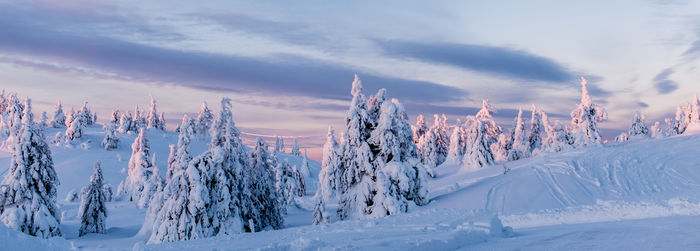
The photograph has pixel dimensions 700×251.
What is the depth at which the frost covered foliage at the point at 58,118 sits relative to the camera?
10271 cm

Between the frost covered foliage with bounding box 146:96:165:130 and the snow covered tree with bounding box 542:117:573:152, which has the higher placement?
the frost covered foliage with bounding box 146:96:165:130

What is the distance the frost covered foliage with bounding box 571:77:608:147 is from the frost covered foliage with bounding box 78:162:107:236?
4838 cm

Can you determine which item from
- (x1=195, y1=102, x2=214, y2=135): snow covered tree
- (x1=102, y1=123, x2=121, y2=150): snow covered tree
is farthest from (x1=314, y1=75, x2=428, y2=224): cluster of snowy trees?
(x1=195, y1=102, x2=214, y2=135): snow covered tree

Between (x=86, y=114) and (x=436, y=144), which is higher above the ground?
(x=86, y=114)

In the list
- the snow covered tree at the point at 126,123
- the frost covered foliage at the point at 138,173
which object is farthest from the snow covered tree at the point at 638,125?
the snow covered tree at the point at 126,123

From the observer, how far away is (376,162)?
2669 centimetres

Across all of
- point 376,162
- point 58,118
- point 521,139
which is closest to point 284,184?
point 376,162

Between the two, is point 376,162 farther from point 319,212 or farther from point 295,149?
point 295,149

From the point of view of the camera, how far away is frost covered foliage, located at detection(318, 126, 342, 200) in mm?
27547

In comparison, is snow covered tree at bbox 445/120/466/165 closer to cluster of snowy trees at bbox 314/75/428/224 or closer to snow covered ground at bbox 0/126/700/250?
snow covered ground at bbox 0/126/700/250

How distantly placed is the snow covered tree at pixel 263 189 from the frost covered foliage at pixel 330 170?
3.70 metres

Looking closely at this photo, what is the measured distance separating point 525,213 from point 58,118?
109221 millimetres

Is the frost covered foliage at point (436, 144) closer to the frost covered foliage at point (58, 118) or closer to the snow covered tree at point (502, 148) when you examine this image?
the snow covered tree at point (502, 148)

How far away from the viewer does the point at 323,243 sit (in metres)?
9.29
